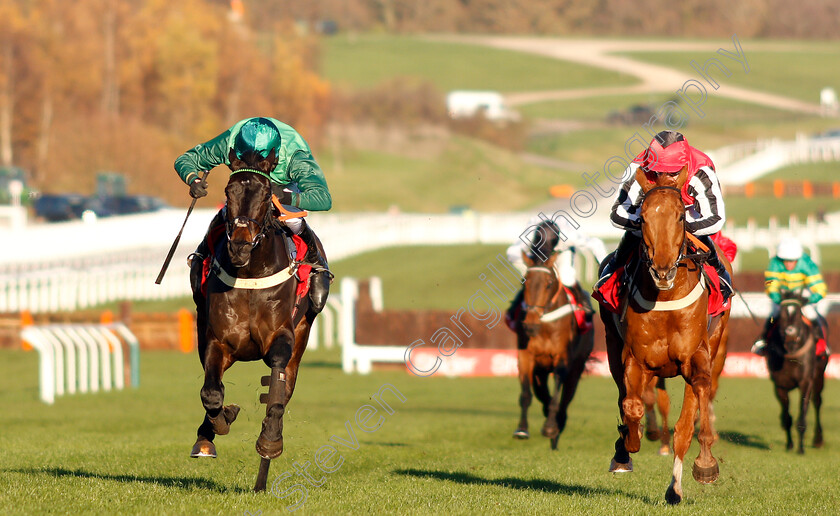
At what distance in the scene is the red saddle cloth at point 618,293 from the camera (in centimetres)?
774

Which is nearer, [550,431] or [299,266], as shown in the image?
[299,266]

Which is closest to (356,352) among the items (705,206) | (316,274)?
(316,274)

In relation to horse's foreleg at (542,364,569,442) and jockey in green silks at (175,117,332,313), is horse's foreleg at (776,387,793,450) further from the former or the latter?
jockey in green silks at (175,117,332,313)

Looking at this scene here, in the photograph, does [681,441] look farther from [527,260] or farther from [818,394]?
[818,394]

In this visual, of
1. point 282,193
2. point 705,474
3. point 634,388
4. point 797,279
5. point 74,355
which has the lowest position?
point 74,355

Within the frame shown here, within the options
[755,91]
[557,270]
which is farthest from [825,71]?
[557,270]

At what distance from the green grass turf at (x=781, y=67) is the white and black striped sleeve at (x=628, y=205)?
251 ft

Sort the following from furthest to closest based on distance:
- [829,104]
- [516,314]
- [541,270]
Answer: [829,104] < [516,314] < [541,270]

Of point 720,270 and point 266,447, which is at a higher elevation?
point 720,270

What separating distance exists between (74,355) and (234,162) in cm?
1009

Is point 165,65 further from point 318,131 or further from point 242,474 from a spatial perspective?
point 242,474

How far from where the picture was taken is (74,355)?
16.5 metres

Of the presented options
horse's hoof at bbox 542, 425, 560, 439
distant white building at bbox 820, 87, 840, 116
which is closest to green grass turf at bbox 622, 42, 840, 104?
distant white building at bbox 820, 87, 840, 116

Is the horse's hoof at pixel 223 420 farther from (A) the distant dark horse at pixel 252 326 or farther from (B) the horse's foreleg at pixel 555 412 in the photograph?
(B) the horse's foreleg at pixel 555 412
